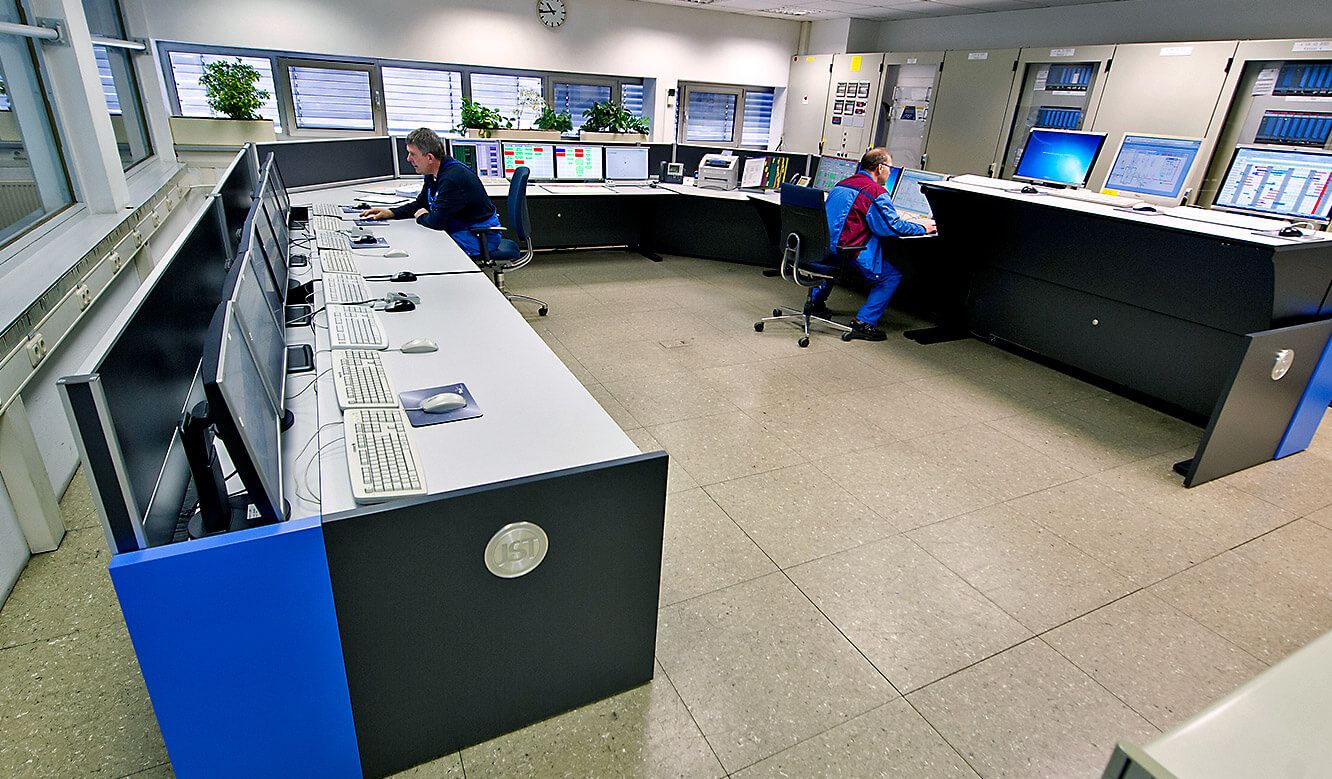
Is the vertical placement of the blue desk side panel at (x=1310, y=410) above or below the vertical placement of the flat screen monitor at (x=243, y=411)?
below

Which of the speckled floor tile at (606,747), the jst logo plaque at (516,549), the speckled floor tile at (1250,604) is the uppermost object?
the jst logo plaque at (516,549)

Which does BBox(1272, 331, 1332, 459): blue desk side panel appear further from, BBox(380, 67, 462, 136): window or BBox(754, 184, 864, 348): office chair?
BBox(380, 67, 462, 136): window

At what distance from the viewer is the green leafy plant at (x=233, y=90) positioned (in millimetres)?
4969

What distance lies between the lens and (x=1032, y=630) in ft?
6.32

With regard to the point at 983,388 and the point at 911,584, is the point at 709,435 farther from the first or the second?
the point at 983,388

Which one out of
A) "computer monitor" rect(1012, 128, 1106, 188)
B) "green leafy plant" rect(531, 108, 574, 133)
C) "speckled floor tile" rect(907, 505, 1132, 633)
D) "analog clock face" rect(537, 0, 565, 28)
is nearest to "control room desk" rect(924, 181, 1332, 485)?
"computer monitor" rect(1012, 128, 1106, 188)

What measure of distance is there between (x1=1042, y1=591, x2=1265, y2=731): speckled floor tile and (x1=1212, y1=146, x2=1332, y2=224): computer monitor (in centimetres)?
238

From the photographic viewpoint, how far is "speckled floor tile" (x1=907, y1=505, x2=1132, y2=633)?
2.03m

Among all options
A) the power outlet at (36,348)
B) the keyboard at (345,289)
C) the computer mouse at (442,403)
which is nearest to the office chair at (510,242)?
the keyboard at (345,289)

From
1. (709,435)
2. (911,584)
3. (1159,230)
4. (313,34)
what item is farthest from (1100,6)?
(313,34)

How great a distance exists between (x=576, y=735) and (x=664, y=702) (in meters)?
0.23

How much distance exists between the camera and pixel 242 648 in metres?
1.17

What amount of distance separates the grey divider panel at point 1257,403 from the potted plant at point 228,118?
626 cm

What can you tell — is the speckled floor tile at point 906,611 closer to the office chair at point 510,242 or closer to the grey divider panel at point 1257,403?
the grey divider panel at point 1257,403
